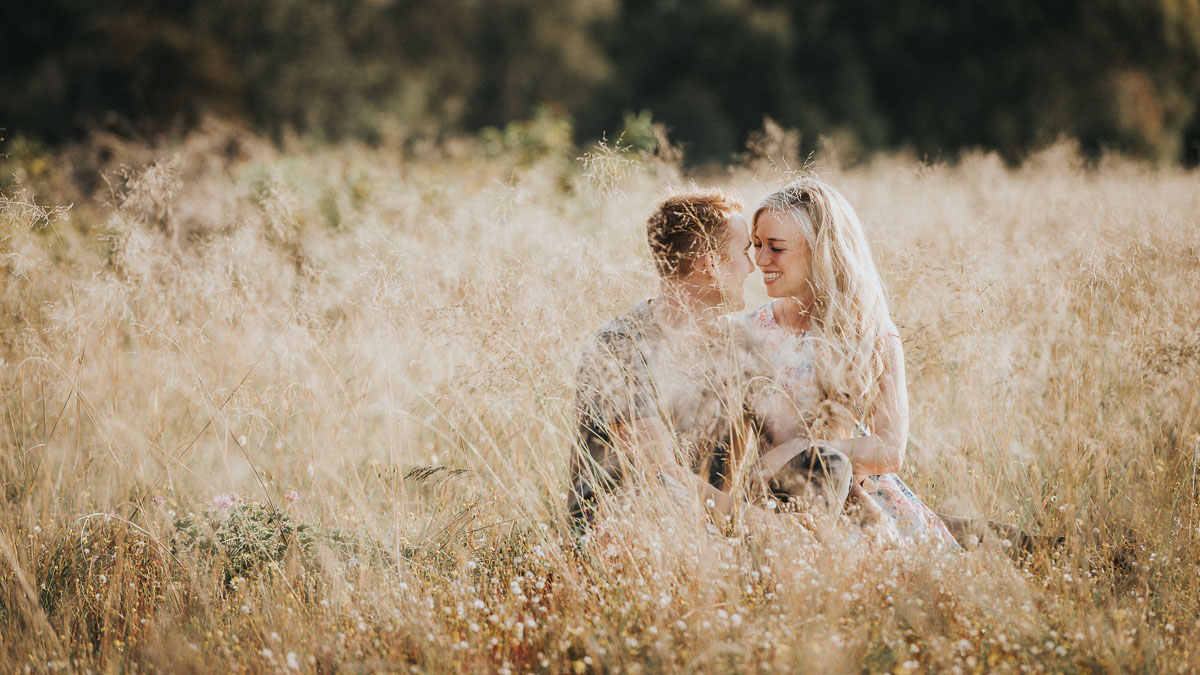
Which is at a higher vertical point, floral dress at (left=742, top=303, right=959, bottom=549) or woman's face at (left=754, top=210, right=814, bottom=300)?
woman's face at (left=754, top=210, right=814, bottom=300)

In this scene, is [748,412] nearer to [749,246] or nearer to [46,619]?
Result: [749,246]

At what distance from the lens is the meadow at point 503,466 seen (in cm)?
213

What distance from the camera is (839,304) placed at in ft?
8.72

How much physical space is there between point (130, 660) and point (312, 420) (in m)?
0.95

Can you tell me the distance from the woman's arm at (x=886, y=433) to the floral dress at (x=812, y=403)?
2.4 inches

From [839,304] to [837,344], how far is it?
19cm

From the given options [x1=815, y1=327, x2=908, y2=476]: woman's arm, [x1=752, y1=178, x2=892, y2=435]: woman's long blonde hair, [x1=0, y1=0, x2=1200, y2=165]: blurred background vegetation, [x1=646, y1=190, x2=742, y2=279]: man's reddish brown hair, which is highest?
[x1=0, y1=0, x2=1200, y2=165]: blurred background vegetation

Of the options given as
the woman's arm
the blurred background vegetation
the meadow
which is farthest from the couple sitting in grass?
the blurred background vegetation

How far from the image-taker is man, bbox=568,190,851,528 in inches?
99.2

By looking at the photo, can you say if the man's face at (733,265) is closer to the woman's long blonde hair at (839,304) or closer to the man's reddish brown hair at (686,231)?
the man's reddish brown hair at (686,231)

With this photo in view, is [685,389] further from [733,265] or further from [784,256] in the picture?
[784,256]

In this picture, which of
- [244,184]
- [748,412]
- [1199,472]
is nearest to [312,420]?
[748,412]

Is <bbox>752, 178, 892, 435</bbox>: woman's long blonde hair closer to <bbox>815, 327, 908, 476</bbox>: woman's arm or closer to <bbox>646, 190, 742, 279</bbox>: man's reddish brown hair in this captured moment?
<bbox>815, 327, 908, 476</bbox>: woman's arm

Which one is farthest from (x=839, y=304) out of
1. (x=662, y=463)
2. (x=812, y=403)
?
(x=662, y=463)
